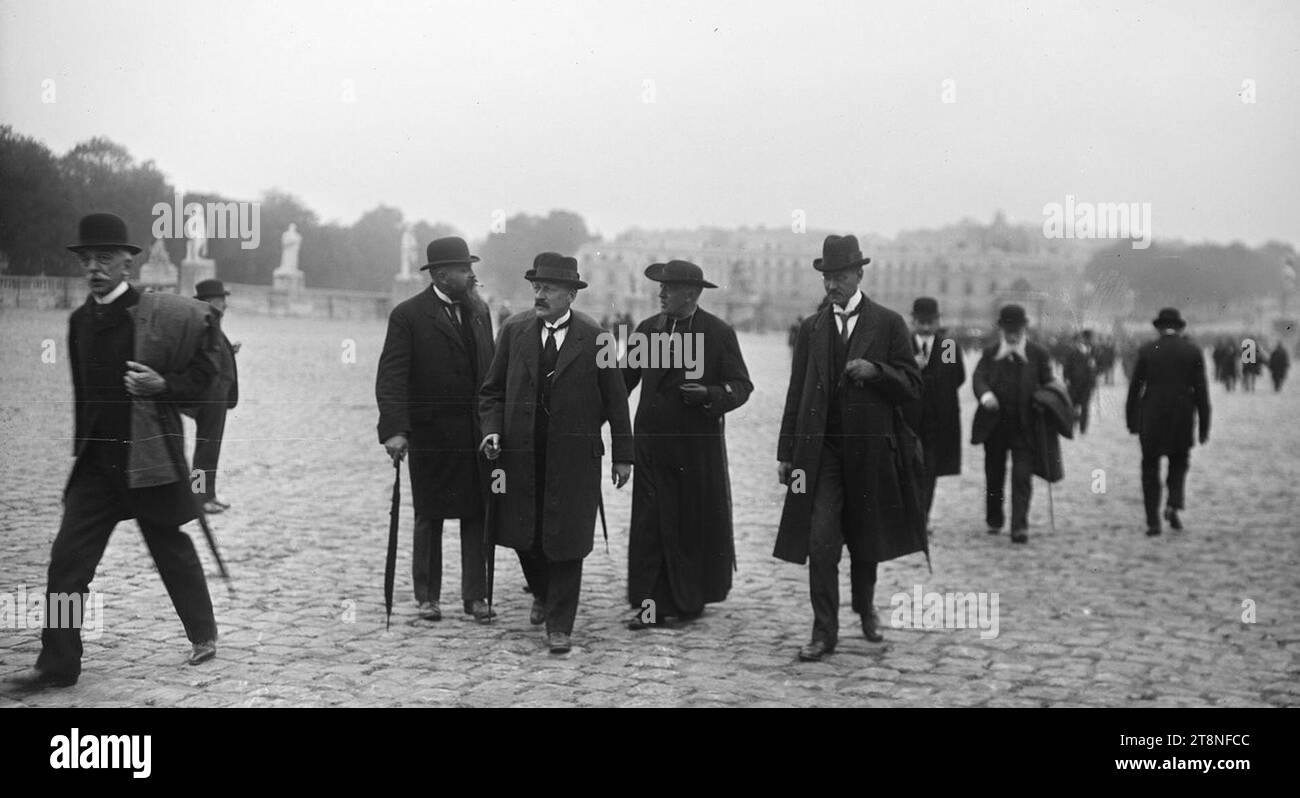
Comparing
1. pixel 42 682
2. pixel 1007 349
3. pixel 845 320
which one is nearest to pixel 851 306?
pixel 845 320

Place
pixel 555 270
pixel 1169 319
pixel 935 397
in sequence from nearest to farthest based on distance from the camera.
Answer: pixel 555 270, pixel 935 397, pixel 1169 319

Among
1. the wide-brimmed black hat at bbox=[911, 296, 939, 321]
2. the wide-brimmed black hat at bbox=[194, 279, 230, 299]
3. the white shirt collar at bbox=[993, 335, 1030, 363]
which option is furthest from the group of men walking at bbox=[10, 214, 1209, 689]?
the white shirt collar at bbox=[993, 335, 1030, 363]

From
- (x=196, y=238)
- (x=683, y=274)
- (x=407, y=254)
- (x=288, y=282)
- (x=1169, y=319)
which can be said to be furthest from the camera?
(x=407, y=254)

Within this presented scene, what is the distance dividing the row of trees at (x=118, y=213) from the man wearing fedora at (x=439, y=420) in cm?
187

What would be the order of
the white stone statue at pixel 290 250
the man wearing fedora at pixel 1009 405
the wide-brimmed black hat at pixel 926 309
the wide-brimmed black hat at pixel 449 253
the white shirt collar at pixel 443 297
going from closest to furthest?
the wide-brimmed black hat at pixel 449 253 < the white shirt collar at pixel 443 297 < the wide-brimmed black hat at pixel 926 309 < the man wearing fedora at pixel 1009 405 < the white stone statue at pixel 290 250

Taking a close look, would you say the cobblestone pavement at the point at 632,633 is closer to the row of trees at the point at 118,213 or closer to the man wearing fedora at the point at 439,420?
the man wearing fedora at the point at 439,420

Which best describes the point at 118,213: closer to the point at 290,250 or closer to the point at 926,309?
the point at 926,309

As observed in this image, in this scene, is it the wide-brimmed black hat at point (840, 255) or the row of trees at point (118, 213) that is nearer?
the wide-brimmed black hat at point (840, 255)

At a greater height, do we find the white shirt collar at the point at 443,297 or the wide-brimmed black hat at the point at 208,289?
the wide-brimmed black hat at the point at 208,289

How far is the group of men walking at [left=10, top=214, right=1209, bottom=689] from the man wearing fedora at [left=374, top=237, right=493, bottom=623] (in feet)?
0.04

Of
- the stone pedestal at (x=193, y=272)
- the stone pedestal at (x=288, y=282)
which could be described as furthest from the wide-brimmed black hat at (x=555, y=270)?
the stone pedestal at (x=288, y=282)

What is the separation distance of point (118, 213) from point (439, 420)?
9.22 feet

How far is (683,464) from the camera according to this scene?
323 inches

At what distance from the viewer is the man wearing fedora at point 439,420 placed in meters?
7.90
